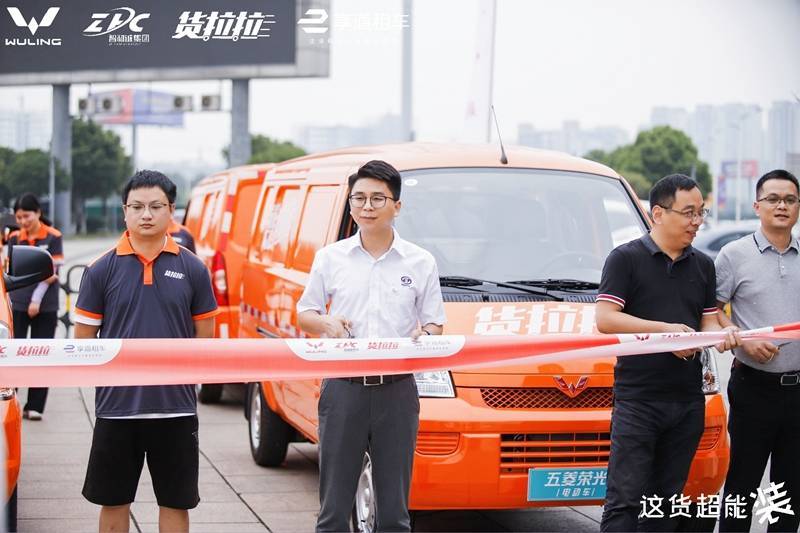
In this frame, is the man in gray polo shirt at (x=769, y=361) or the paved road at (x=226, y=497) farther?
the paved road at (x=226, y=497)

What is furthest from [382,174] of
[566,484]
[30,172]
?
[30,172]

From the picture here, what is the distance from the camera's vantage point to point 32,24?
735 cm

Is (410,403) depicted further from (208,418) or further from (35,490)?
(208,418)

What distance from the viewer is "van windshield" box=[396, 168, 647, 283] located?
656cm

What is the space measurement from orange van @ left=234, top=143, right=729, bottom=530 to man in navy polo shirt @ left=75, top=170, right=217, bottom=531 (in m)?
1.17

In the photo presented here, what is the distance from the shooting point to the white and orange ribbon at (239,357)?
440 cm

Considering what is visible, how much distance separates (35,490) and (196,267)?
3.22 meters

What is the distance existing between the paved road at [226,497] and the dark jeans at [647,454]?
6.23ft

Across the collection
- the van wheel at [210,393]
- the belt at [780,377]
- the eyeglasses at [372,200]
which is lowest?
the van wheel at [210,393]

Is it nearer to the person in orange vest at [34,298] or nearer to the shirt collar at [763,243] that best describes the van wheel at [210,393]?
the person in orange vest at [34,298]

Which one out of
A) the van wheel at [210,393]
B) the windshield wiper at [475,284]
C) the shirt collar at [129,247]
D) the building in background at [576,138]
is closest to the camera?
the shirt collar at [129,247]

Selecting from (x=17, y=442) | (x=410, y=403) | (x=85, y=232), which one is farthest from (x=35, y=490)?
(x=85, y=232)

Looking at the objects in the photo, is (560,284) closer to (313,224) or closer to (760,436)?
(760,436)

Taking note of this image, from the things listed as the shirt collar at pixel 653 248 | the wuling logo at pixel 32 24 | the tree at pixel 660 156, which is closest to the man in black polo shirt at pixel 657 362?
the shirt collar at pixel 653 248
